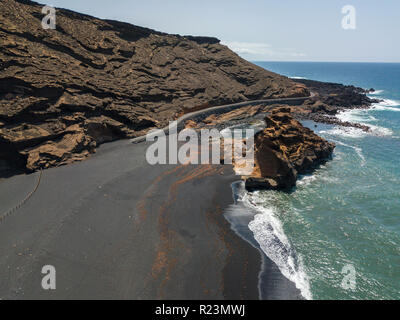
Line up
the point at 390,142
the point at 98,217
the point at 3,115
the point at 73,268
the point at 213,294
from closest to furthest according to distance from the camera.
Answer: the point at 213,294 → the point at 73,268 → the point at 98,217 → the point at 3,115 → the point at 390,142

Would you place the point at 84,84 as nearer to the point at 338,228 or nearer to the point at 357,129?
the point at 338,228

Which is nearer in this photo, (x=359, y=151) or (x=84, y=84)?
(x=84, y=84)

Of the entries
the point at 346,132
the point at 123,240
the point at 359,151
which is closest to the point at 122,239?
the point at 123,240

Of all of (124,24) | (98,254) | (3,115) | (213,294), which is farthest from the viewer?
(124,24)

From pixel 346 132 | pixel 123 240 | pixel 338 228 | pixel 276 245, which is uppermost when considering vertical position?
pixel 346 132

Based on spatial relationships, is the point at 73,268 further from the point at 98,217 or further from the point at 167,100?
the point at 167,100

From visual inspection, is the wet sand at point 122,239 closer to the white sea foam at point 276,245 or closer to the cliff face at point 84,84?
the white sea foam at point 276,245
